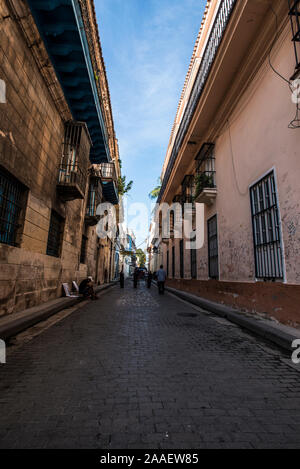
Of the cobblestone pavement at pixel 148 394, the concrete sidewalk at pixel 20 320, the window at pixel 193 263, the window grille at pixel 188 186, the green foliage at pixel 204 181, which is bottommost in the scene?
the cobblestone pavement at pixel 148 394

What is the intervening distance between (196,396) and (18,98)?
6721mm

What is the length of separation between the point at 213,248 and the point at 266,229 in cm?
400

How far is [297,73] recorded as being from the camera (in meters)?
4.72

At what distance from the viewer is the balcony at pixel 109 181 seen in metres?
16.8

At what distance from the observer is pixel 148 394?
240cm

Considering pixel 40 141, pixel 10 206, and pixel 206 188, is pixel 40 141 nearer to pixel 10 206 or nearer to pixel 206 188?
pixel 10 206

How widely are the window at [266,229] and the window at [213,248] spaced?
3.01 meters

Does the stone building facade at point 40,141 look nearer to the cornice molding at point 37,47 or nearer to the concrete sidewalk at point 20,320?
the cornice molding at point 37,47

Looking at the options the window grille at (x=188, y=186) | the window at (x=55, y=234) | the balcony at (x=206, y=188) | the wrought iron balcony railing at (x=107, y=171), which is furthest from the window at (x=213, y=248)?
the wrought iron balcony railing at (x=107, y=171)

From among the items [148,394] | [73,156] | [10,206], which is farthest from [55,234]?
[148,394]

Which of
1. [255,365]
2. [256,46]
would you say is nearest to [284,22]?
[256,46]

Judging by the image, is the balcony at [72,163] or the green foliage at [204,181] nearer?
the balcony at [72,163]

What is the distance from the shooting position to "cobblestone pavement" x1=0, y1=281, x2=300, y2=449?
1.77 metres

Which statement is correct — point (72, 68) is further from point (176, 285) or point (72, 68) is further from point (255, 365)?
point (176, 285)
